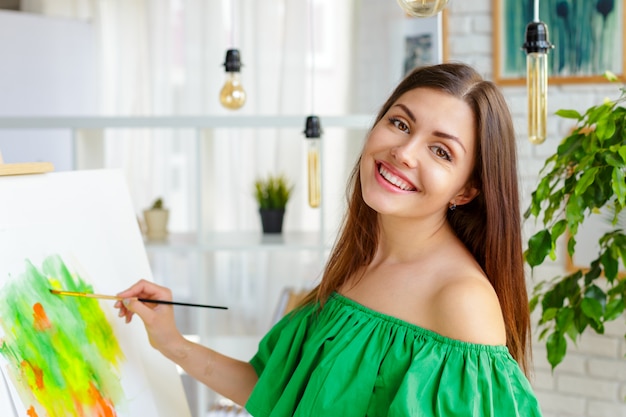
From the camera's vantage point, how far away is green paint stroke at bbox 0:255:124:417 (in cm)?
133

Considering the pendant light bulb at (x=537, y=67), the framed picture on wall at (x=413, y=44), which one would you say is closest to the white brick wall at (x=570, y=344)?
the framed picture on wall at (x=413, y=44)

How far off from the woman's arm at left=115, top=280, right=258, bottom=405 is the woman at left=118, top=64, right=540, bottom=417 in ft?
0.56

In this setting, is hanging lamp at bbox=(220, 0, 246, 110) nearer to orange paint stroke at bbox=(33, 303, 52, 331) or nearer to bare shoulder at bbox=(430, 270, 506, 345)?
orange paint stroke at bbox=(33, 303, 52, 331)

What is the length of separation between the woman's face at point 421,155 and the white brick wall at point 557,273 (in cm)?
176

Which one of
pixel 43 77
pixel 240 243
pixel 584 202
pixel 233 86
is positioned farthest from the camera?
pixel 43 77

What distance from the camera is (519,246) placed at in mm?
1412

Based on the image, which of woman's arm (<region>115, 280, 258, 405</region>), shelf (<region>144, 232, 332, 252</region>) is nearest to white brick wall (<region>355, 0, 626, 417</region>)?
shelf (<region>144, 232, 332, 252</region>)

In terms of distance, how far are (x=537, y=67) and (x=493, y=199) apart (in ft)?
1.15

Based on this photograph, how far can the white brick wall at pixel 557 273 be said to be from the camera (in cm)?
303

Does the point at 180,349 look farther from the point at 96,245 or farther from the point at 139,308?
the point at 96,245

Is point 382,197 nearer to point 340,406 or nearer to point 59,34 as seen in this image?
point 340,406

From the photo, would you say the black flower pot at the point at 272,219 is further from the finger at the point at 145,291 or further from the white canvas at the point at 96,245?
the finger at the point at 145,291

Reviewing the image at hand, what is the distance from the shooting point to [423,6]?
1.34 m

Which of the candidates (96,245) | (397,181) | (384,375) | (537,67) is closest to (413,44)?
(537,67)
